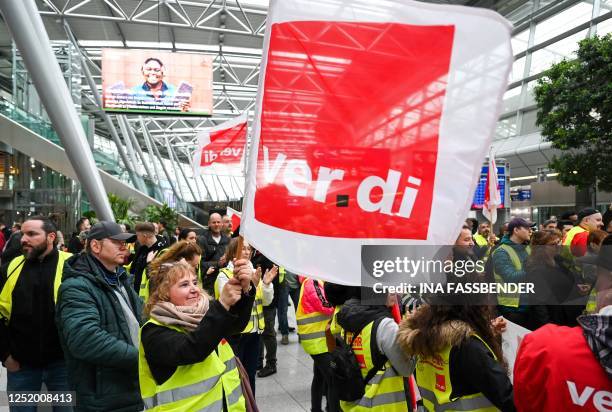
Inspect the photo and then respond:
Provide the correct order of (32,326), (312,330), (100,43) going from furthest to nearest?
(100,43) → (312,330) → (32,326)

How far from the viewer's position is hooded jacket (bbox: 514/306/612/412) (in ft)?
5.34

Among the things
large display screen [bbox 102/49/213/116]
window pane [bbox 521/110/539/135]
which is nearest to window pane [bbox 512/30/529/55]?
window pane [bbox 521/110/539/135]

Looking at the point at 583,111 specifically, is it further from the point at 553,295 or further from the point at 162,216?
the point at 162,216

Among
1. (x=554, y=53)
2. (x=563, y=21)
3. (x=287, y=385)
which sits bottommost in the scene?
(x=287, y=385)

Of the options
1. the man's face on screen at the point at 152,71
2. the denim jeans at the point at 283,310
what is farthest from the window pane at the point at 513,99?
the denim jeans at the point at 283,310

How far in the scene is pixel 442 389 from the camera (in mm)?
2400

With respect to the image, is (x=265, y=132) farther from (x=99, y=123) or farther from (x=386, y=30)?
(x=99, y=123)

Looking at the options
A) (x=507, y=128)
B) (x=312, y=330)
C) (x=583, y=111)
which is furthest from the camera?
(x=507, y=128)

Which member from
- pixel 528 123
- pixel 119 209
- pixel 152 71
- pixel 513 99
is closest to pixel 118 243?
pixel 152 71

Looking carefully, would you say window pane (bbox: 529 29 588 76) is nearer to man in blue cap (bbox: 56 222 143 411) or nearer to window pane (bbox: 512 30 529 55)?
window pane (bbox: 512 30 529 55)

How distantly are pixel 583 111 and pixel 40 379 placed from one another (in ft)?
47.0

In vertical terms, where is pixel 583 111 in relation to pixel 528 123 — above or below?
below

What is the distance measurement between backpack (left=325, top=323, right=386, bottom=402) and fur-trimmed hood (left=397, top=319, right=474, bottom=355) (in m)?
0.43

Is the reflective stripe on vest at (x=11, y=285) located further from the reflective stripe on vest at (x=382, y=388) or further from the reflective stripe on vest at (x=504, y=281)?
the reflective stripe on vest at (x=504, y=281)
